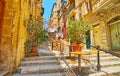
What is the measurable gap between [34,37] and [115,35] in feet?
20.5

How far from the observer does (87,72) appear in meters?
5.00

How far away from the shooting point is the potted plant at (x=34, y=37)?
278 inches

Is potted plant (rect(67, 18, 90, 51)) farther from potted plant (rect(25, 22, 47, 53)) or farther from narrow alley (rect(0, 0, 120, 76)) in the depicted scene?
potted plant (rect(25, 22, 47, 53))

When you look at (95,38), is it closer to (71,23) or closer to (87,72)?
(71,23)

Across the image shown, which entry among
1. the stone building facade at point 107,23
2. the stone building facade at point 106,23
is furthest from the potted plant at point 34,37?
the stone building facade at point 107,23

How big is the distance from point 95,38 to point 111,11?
340 centimetres

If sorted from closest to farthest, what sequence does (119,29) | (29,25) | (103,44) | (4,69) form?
(4,69) < (29,25) < (119,29) < (103,44)

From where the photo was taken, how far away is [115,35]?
33.9ft

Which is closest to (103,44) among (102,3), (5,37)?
(102,3)

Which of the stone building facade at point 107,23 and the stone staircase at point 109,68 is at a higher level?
the stone building facade at point 107,23

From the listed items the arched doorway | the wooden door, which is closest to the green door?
the arched doorway

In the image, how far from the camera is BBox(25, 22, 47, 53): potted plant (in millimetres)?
7065

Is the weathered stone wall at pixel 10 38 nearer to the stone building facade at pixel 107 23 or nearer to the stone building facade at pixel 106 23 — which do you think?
the stone building facade at pixel 106 23

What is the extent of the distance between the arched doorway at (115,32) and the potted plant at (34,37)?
5502mm
